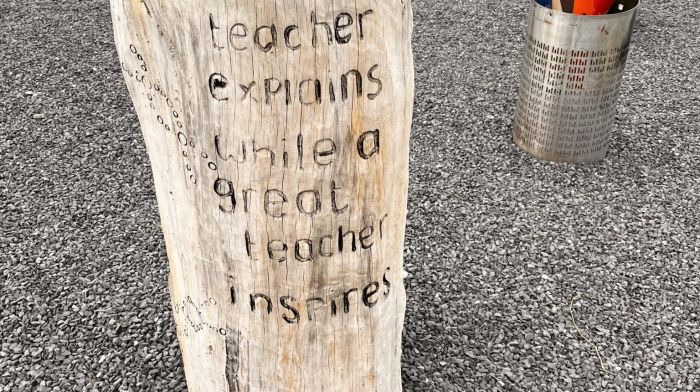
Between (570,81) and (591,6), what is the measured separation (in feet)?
1.16

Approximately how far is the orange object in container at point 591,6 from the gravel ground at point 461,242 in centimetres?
80

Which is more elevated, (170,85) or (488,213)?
(170,85)

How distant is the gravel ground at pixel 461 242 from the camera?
7.86 feet

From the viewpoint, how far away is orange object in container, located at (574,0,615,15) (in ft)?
10.2

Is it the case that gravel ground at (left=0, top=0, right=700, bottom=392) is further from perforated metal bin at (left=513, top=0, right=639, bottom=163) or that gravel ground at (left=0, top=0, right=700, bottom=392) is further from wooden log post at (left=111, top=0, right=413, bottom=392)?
wooden log post at (left=111, top=0, right=413, bottom=392)

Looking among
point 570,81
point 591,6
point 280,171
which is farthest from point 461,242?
point 280,171

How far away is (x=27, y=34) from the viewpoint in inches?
195

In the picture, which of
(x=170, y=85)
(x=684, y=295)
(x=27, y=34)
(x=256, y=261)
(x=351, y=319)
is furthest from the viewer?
(x=27, y=34)

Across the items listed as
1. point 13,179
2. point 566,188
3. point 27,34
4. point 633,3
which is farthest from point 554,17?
point 27,34

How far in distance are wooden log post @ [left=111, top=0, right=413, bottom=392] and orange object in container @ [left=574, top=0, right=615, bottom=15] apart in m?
1.96

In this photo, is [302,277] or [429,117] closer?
[302,277]

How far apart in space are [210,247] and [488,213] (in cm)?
189

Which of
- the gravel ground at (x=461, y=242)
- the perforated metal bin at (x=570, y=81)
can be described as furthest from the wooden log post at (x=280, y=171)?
the perforated metal bin at (x=570, y=81)

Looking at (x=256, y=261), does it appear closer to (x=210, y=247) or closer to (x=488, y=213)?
(x=210, y=247)
